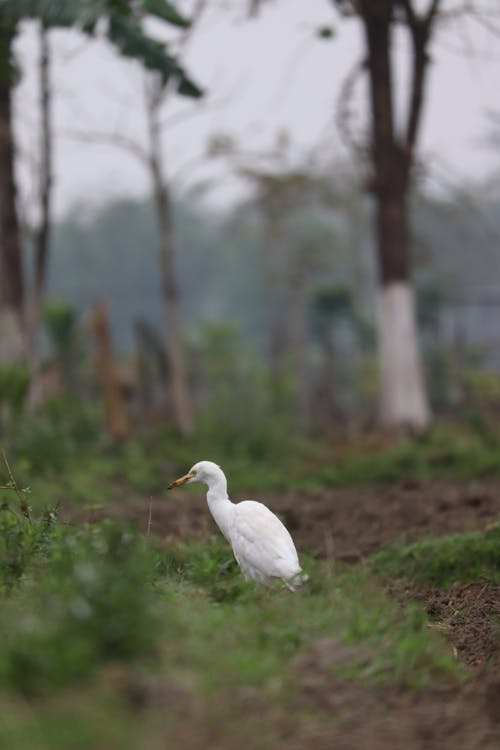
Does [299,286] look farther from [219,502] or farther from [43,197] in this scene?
[219,502]

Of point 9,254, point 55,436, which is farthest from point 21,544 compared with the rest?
point 9,254

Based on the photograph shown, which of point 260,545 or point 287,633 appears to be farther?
point 260,545

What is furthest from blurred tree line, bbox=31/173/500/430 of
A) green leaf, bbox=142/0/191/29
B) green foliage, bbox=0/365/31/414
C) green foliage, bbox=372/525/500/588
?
green foliage, bbox=372/525/500/588

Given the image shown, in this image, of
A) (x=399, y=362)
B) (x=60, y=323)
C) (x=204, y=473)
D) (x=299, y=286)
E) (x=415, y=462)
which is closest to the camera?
(x=204, y=473)

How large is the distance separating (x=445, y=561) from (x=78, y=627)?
4375 millimetres

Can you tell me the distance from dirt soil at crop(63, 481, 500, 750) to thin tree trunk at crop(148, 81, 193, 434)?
231 inches

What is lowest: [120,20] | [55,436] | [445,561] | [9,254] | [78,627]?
[55,436]

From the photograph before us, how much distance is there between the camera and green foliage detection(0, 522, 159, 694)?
3.92 meters

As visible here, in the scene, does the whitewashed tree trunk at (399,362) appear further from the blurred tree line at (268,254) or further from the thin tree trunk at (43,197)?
the thin tree trunk at (43,197)

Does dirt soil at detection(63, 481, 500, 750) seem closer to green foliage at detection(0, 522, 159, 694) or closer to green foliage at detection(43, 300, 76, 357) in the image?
green foliage at detection(0, 522, 159, 694)

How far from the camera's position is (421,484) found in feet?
43.1

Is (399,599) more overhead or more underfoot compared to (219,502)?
more underfoot

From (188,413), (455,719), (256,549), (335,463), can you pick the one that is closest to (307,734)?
(455,719)

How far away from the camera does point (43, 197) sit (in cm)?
1745
